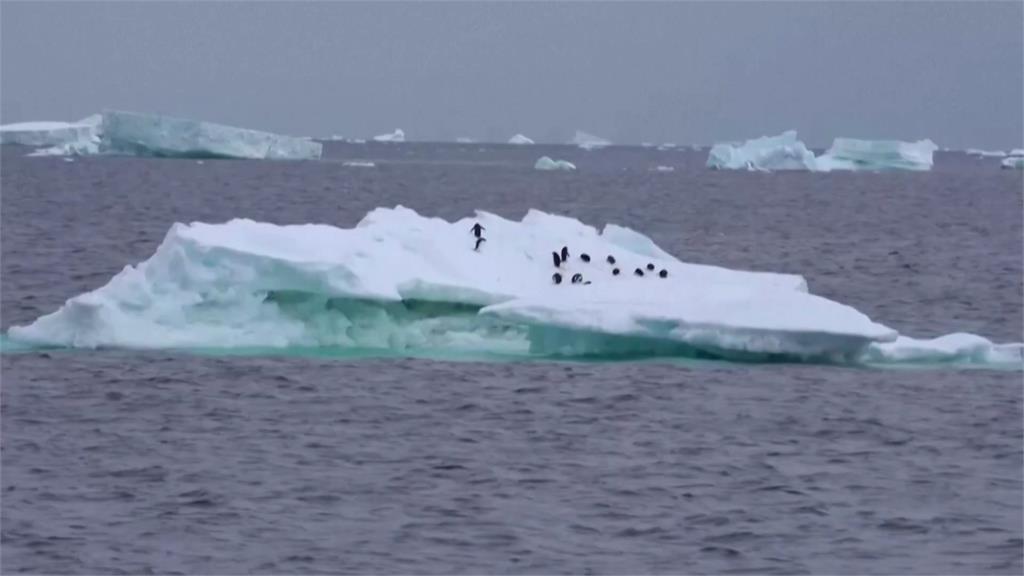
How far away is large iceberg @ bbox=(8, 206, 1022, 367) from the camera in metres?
14.0

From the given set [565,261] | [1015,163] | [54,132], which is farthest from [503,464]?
[1015,163]

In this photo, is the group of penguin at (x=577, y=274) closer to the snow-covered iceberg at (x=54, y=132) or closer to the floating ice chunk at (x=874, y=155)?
the floating ice chunk at (x=874, y=155)

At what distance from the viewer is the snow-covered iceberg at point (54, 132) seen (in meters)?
77.3

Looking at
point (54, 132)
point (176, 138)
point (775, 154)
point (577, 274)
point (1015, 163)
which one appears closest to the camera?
point (577, 274)

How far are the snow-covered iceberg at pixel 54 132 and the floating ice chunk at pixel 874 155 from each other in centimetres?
3325

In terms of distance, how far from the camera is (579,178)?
71.4m

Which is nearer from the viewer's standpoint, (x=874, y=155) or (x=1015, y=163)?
(x=874, y=155)

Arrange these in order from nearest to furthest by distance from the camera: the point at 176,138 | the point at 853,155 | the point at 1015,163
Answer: the point at 176,138, the point at 853,155, the point at 1015,163

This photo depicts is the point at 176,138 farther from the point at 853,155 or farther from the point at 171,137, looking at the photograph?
the point at 853,155

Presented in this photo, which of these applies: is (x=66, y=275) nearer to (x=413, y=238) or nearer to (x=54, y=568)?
(x=413, y=238)

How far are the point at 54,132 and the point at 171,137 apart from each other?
22.0 m

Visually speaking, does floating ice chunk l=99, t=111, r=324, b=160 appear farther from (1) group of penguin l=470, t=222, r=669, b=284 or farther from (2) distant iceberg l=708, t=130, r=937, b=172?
(1) group of penguin l=470, t=222, r=669, b=284

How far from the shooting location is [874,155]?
71625 millimetres

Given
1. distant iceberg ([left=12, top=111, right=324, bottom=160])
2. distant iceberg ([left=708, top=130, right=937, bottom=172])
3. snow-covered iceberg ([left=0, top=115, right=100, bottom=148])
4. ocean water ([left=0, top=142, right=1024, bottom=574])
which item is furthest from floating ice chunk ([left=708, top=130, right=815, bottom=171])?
ocean water ([left=0, top=142, right=1024, bottom=574])
